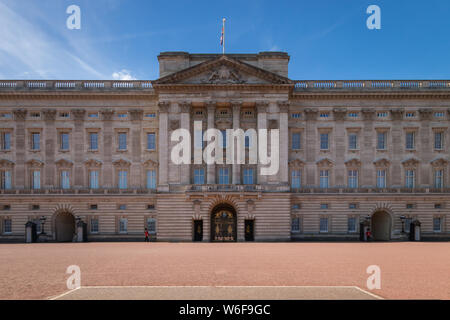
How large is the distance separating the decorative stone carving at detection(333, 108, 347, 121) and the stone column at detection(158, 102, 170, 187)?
20636mm

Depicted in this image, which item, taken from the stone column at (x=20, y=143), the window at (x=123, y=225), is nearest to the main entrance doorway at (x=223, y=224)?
the window at (x=123, y=225)

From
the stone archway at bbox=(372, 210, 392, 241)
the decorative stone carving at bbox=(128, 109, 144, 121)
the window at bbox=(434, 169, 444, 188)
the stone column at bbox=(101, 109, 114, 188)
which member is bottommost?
the stone archway at bbox=(372, 210, 392, 241)

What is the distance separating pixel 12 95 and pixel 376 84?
4527cm

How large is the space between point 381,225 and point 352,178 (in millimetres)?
7218

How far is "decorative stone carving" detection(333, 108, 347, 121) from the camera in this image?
4288cm

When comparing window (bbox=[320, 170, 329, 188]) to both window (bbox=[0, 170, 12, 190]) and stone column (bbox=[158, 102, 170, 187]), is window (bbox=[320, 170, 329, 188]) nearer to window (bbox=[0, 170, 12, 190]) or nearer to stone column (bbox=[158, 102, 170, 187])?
stone column (bbox=[158, 102, 170, 187])

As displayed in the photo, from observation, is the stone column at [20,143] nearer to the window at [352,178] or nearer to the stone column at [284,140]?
the stone column at [284,140]

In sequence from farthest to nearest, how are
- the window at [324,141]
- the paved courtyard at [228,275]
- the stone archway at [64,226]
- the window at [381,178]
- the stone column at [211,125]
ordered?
1. the window at [324,141]
2. the window at [381,178]
3. the stone archway at [64,226]
4. the stone column at [211,125]
5. the paved courtyard at [228,275]

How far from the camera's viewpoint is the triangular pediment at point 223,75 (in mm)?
40188

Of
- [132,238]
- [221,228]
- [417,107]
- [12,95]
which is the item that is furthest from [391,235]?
[12,95]

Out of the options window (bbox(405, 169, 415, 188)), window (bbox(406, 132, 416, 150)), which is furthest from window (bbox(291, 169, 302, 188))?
window (bbox(406, 132, 416, 150))

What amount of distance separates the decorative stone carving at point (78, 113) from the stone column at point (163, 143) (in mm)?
10263

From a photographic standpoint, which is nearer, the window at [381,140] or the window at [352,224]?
the window at [352,224]

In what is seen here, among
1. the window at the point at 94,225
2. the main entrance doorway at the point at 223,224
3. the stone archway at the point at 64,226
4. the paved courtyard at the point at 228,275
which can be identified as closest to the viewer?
the paved courtyard at the point at 228,275
